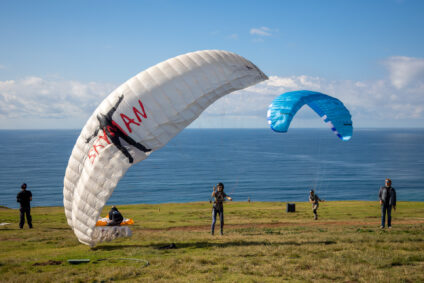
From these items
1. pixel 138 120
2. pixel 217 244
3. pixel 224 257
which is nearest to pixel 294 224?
pixel 217 244

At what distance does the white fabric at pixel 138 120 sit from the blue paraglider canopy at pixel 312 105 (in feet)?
26.7

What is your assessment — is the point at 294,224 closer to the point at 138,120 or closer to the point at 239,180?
the point at 138,120

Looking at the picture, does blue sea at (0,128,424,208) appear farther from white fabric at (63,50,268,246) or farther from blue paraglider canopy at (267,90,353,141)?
white fabric at (63,50,268,246)

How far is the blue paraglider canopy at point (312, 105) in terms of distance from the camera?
20.6m

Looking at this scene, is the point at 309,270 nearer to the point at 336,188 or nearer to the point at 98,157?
the point at 98,157

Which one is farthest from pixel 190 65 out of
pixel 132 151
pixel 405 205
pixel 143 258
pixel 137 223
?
pixel 405 205

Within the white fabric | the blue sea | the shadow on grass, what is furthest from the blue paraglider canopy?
the blue sea

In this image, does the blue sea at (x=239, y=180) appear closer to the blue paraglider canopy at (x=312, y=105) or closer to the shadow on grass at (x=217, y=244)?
the blue paraglider canopy at (x=312, y=105)

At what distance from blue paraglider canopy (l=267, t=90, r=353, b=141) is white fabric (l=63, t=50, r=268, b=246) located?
8.13m

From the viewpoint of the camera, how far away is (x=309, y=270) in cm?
962

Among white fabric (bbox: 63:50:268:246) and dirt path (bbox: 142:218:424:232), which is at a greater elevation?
white fabric (bbox: 63:50:268:246)

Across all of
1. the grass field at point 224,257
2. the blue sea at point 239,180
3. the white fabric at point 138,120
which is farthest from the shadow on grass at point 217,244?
the blue sea at point 239,180

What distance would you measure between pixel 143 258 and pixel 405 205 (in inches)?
910

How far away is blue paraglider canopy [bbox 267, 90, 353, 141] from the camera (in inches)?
811
